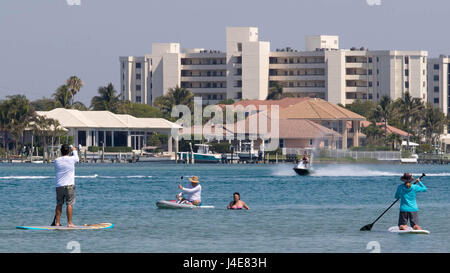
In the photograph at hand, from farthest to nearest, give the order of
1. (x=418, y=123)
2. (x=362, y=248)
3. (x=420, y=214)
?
(x=418, y=123) < (x=420, y=214) < (x=362, y=248)

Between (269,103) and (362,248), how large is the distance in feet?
550

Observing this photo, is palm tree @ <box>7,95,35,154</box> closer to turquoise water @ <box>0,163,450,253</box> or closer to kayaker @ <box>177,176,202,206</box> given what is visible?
turquoise water @ <box>0,163,450,253</box>

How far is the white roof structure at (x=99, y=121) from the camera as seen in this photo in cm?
15625

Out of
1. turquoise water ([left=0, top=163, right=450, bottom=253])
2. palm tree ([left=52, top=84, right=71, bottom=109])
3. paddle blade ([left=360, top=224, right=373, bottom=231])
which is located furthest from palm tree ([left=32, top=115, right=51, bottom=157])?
paddle blade ([left=360, top=224, right=373, bottom=231])

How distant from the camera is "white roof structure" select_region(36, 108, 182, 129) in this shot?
156250 millimetres

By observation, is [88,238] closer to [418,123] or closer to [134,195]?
[134,195]

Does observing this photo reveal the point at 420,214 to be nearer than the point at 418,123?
Yes

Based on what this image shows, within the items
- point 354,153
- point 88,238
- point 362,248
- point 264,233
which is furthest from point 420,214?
point 354,153

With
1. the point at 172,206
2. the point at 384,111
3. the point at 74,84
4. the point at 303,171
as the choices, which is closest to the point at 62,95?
the point at 74,84

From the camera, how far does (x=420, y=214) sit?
40969mm

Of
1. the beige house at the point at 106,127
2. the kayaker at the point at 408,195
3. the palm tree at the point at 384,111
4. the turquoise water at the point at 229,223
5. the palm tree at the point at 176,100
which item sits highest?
the palm tree at the point at 176,100

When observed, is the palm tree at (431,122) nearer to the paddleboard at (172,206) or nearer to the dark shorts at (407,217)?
the paddleboard at (172,206)

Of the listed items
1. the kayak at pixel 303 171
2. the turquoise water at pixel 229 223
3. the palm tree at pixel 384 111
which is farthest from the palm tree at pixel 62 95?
the turquoise water at pixel 229 223
